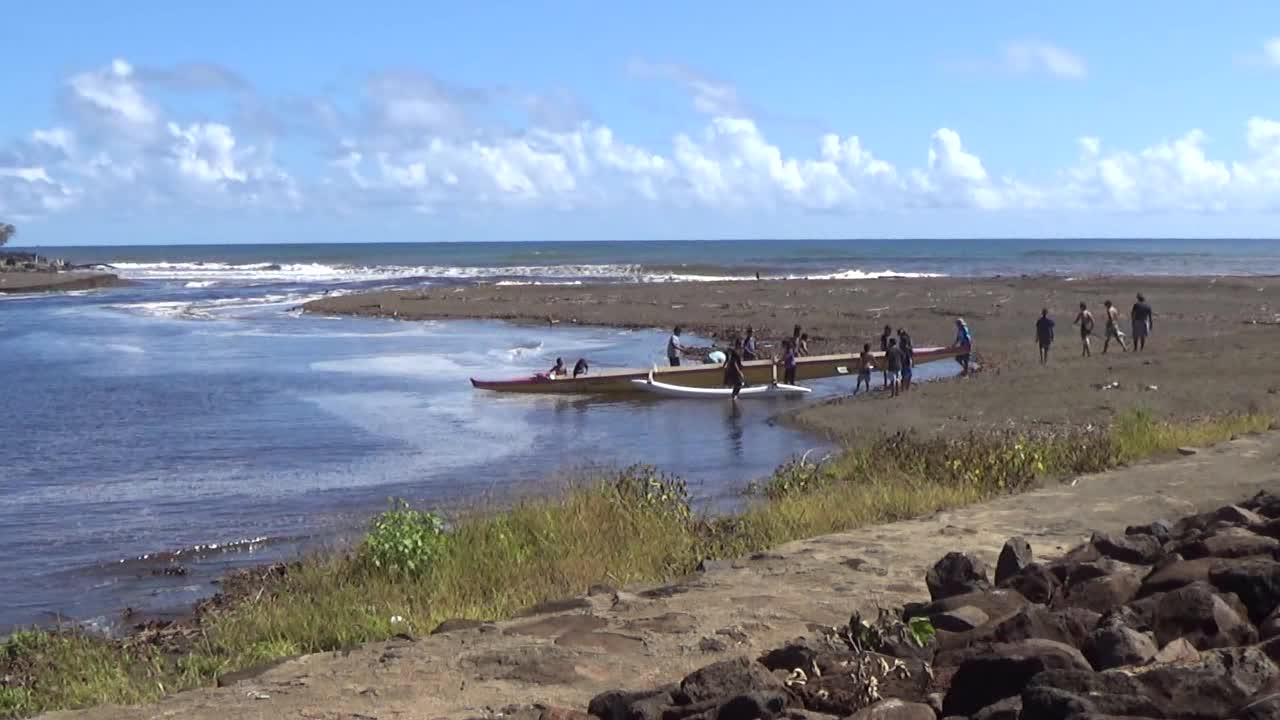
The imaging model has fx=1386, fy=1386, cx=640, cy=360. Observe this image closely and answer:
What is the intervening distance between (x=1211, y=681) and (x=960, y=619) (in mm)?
1768

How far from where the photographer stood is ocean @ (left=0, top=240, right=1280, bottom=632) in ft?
46.1

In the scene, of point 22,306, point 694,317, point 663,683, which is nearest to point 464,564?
point 663,683

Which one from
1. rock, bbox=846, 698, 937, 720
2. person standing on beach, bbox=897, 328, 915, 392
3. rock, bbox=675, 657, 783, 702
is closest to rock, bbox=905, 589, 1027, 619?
rock, bbox=675, 657, 783, 702

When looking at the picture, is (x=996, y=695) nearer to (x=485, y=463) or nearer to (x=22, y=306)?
(x=485, y=463)

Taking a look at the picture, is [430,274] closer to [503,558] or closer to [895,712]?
[503,558]

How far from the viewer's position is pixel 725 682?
5.52 m

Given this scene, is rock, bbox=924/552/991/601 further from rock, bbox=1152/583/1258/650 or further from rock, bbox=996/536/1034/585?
rock, bbox=1152/583/1258/650

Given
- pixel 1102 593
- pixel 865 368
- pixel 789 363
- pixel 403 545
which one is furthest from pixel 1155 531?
pixel 789 363

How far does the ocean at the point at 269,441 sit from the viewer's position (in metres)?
14.0

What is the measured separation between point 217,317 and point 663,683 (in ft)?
175

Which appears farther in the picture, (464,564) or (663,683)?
(464,564)

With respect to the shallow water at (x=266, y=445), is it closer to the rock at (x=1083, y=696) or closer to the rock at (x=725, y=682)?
the rock at (x=725, y=682)

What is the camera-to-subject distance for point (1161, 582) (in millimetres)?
6539

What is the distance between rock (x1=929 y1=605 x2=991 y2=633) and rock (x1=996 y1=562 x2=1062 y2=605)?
0.54 meters
